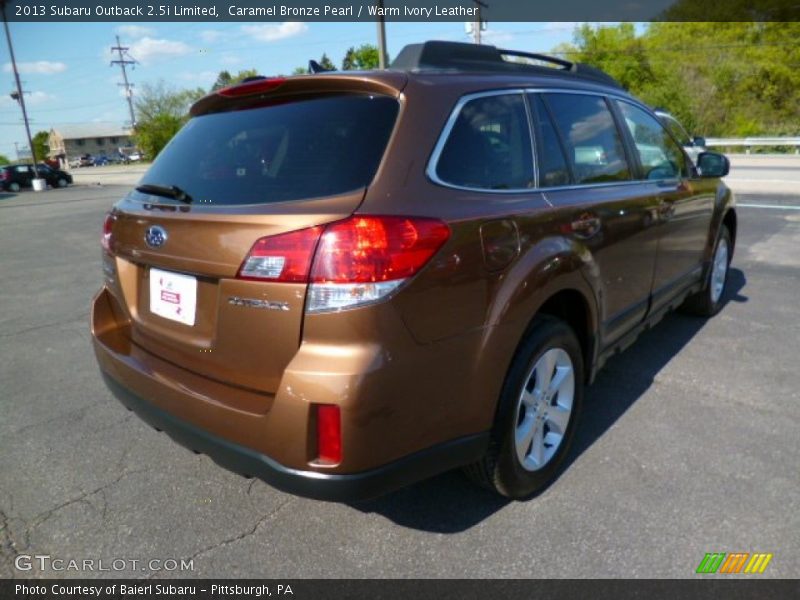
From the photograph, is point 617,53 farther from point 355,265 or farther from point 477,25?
point 355,265

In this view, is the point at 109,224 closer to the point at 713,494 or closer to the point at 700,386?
the point at 713,494

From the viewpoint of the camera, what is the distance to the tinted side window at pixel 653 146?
11.5 ft

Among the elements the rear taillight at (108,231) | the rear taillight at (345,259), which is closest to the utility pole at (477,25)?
→ the rear taillight at (108,231)

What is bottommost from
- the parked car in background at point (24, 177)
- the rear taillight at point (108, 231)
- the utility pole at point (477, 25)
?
the parked car in background at point (24, 177)

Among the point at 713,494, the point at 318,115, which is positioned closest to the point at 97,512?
the point at 318,115

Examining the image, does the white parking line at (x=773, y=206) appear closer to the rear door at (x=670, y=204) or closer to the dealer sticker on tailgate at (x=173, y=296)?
the rear door at (x=670, y=204)

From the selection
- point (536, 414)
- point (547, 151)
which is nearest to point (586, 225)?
point (547, 151)

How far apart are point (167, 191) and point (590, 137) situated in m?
2.11

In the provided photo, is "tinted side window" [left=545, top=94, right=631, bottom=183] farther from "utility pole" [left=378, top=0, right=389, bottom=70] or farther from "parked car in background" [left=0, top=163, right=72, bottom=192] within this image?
"parked car in background" [left=0, top=163, right=72, bottom=192]

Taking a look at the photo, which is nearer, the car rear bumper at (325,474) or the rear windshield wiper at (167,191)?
the car rear bumper at (325,474)

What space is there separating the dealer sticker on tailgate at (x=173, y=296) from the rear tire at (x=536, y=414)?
1.22 meters

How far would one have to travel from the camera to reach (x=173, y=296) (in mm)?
2146

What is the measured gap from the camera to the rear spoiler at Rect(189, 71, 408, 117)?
6.79 feet

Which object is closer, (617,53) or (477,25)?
(477,25)
